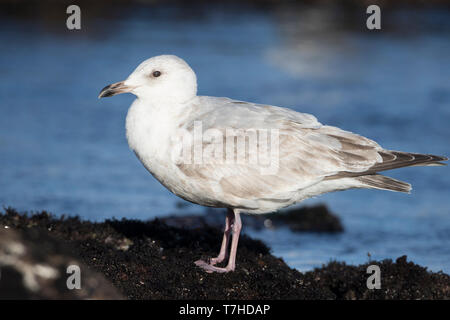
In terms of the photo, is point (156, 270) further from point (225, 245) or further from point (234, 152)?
point (234, 152)

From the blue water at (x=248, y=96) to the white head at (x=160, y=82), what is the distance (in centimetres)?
311

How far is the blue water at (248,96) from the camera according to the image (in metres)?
11.9

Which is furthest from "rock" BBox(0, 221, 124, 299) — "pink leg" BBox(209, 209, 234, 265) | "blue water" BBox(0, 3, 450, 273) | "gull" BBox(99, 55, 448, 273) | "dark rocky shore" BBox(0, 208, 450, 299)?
"blue water" BBox(0, 3, 450, 273)

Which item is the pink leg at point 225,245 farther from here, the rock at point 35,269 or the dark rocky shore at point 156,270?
the rock at point 35,269

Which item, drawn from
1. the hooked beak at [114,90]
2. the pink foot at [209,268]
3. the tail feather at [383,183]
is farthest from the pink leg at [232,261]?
the hooked beak at [114,90]

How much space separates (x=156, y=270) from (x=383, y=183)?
265 centimetres

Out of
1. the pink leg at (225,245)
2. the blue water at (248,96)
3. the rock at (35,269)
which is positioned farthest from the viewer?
the blue water at (248,96)

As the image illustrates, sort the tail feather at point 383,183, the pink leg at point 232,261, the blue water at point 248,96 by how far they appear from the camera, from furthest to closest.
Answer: the blue water at point 248,96
the tail feather at point 383,183
the pink leg at point 232,261

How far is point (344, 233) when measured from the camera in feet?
37.7

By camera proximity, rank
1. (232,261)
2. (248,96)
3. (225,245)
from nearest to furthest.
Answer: (232,261) → (225,245) → (248,96)

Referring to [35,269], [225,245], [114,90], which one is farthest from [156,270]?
[35,269]

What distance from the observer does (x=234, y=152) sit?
7.62 metres

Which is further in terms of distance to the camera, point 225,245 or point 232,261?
point 225,245

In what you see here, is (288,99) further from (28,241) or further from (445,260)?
(28,241)
